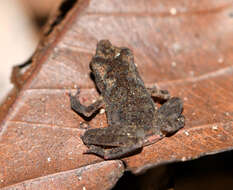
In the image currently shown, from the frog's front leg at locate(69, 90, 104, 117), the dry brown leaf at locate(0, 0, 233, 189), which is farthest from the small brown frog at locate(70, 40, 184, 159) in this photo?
the dry brown leaf at locate(0, 0, 233, 189)

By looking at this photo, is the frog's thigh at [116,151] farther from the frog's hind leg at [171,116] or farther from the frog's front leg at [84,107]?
the frog's front leg at [84,107]

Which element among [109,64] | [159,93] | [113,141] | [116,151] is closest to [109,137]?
[113,141]

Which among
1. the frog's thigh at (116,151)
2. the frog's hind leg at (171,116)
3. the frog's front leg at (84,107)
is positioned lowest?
the frog's hind leg at (171,116)

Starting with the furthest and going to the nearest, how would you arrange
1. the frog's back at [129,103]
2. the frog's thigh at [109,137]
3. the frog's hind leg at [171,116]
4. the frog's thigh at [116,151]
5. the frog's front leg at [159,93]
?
the frog's front leg at [159,93]
the frog's back at [129,103]
the frog's hind leg at [171,116]
the frog's thigh at [109,137]
the frog's thigh at [116,151]

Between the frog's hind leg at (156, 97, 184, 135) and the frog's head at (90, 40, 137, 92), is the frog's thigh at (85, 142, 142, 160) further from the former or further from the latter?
the frog's head at (90, 40, 137, 92)

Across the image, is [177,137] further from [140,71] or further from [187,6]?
[187,6]

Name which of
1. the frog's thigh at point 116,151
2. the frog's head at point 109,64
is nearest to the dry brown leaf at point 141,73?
the frog's thigh at point 116,151
